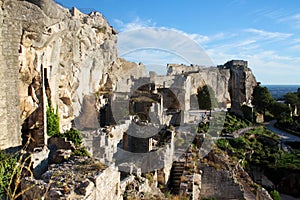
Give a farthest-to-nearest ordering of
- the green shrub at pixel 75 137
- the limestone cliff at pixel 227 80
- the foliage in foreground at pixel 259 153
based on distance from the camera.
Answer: the limestone cliff at pixel 227 80 < the foliage in foreground at pixel 259 153 < the green shrub at pixel 75 137

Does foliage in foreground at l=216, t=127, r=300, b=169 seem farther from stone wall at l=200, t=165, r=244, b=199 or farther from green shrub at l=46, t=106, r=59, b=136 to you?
green shrub at l=46, t=106, r=59, b=136

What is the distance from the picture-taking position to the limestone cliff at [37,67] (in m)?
9.60

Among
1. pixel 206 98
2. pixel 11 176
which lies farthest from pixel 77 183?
pixel 206 98

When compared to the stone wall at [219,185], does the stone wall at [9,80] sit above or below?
above

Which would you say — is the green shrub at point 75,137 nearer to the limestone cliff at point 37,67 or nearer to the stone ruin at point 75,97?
the stone ruin at point 75,97

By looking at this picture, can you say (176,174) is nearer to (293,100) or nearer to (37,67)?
(37,67)


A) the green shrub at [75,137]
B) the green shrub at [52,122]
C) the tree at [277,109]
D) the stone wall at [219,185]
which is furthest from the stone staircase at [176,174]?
the tree at [277,109]

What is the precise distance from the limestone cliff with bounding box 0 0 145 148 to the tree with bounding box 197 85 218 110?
16.7 meters

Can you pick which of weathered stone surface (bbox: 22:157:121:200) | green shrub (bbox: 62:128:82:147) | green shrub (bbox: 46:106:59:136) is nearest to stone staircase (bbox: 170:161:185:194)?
green shrub (bbox: 62:128:82:147)

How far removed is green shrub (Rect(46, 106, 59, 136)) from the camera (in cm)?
1215

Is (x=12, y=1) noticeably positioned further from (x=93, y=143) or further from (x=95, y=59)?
(x=95, y=59)

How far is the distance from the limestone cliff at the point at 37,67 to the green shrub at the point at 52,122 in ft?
1.60

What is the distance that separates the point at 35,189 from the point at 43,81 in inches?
320

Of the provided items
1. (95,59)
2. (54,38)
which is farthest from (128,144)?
(95,59)
